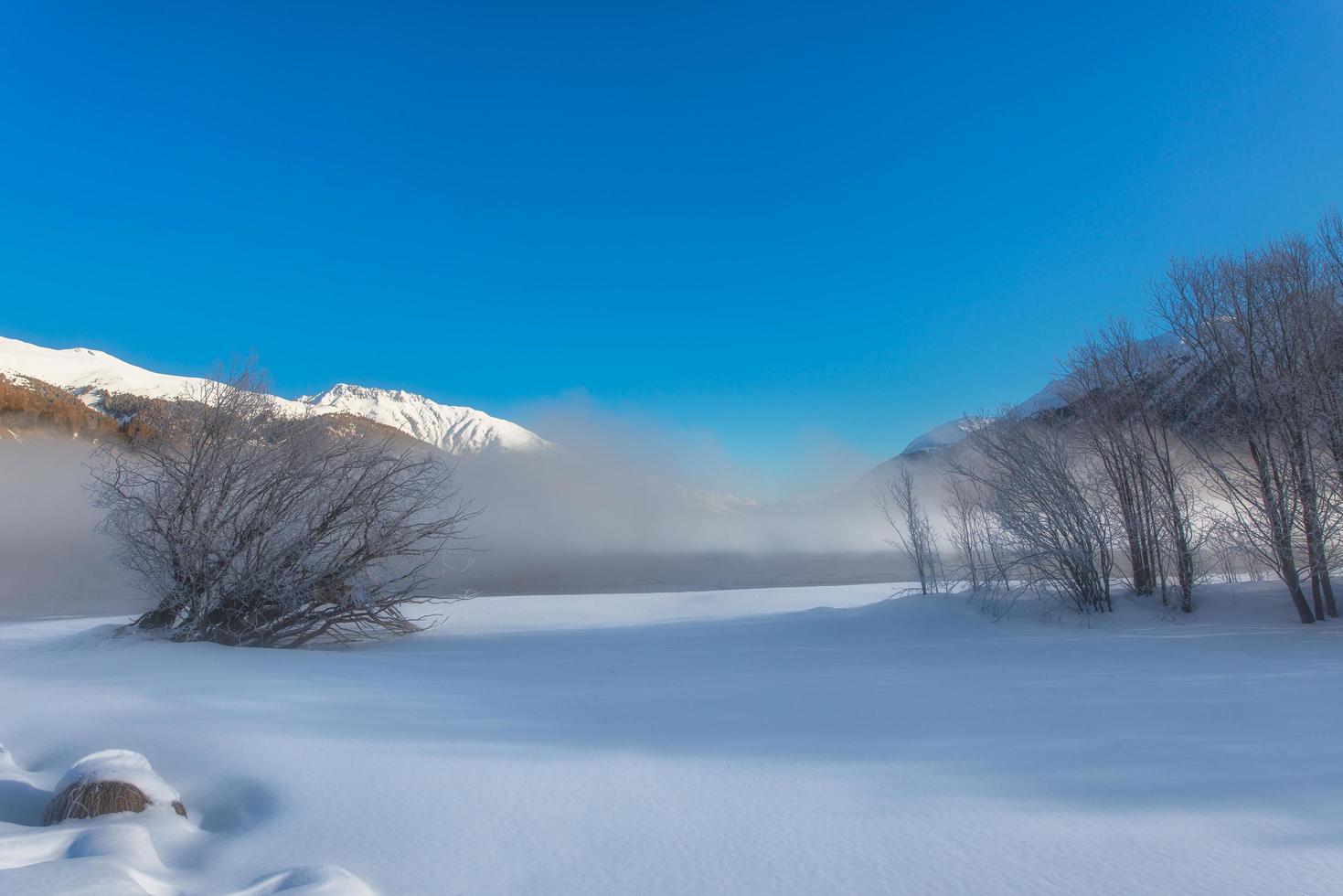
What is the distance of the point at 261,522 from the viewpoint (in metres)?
11.0

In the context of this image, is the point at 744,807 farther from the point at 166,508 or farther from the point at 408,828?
the point at 166,508

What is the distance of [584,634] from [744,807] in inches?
342

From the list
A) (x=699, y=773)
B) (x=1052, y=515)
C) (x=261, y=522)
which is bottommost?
(x=699, y=773)

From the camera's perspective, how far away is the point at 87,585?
32906 mm

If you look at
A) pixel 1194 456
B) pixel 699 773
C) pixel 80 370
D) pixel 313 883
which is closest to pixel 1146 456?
pixel 1194 456

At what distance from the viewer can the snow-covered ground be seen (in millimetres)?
2932

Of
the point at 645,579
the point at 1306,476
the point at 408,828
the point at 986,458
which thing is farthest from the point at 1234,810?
Result: the point at 645,579

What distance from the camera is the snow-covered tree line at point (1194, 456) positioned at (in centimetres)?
1033

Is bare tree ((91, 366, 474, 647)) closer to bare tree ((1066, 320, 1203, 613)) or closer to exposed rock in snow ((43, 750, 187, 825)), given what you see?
exposed rock in snow ((43, 750, 187, 825))

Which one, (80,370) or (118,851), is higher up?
(80,370)

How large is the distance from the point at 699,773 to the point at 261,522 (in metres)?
9.37

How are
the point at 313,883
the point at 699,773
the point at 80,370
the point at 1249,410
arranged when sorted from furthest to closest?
the point at 80,370
the point at 1249,410
the point at 699,773
the point at 313,883

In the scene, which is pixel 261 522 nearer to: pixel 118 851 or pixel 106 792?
pixel 106 792

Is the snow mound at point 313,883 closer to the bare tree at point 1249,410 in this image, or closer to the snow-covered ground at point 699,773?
the snow-covered ground at point 699,773
